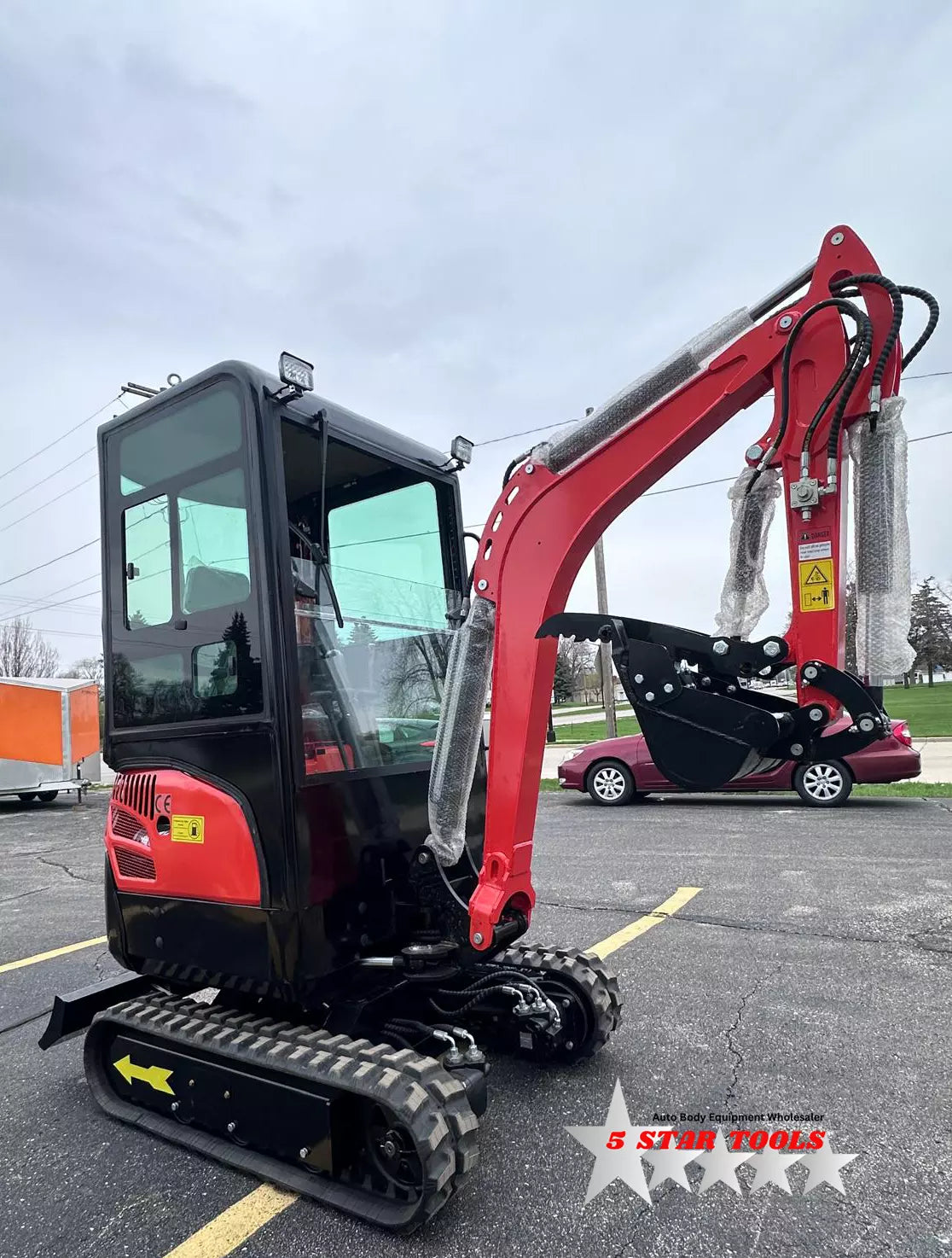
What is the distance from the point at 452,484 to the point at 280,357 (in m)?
1.29

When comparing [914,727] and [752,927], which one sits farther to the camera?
[914,727]

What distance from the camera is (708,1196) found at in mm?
2643

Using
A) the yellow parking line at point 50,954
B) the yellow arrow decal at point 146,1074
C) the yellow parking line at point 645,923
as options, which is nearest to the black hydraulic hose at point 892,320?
the yellow arrow decal at point 146,1074

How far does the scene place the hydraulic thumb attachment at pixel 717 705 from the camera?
8.13ft

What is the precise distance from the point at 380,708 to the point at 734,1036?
91.9 inches

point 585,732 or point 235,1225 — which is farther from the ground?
point 235,1225

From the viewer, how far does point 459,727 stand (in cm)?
314

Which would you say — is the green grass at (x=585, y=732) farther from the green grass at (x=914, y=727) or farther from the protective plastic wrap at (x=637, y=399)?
the protective plastic wrap at (x=637, y=399)

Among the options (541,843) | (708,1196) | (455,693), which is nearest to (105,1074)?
(455,693)

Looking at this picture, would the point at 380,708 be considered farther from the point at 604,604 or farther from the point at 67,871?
the point at 604,604

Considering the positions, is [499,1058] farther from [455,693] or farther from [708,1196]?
[455,693]

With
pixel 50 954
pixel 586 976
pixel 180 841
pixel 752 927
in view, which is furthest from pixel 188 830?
pixel 752 927

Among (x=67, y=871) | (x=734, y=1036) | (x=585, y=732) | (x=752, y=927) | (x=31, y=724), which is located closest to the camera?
(x=734, y=1036)

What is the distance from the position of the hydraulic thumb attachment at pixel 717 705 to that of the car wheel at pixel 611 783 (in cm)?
949
